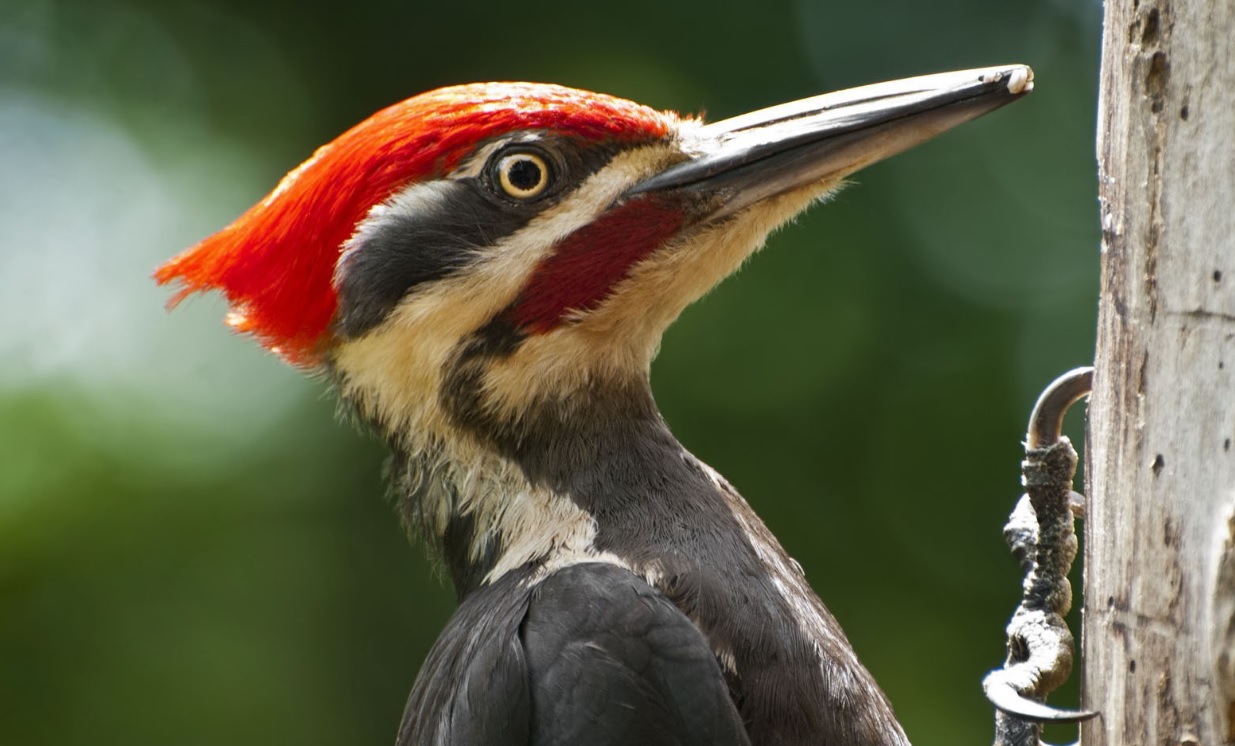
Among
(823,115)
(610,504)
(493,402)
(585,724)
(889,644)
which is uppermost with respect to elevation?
(823,115)

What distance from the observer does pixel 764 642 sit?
2283mm

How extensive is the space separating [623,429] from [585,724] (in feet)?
2.11

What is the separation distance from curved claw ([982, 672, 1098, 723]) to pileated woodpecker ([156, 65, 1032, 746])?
0.83 ft

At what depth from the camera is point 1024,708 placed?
83.5 inches

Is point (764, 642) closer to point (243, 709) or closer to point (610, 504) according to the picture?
point (610, 504)

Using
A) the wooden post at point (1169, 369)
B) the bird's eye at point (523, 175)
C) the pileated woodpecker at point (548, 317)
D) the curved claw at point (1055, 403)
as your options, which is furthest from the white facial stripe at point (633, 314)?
the wooden post at point (1169, 369)

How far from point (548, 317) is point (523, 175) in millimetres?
272

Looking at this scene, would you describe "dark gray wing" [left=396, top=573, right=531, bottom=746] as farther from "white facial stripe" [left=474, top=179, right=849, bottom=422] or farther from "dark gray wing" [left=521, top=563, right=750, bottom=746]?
"white facial stripe" [left=474, top=179, right=849, bottom=422]

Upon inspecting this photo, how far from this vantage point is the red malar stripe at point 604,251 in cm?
250

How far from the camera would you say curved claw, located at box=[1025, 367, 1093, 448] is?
223 centimetres

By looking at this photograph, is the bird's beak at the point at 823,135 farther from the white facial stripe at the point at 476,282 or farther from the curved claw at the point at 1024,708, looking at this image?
the curved claw at the point at 1024,708

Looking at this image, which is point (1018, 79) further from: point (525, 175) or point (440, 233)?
point (440, 233)

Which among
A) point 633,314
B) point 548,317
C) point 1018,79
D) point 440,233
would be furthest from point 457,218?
point 1018,79

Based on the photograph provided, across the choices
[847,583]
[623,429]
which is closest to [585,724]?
[623,429]
